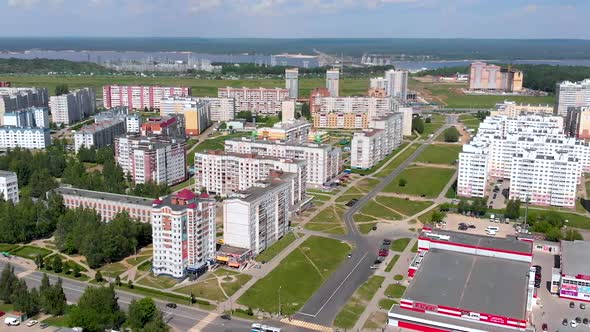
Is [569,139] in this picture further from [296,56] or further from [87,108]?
[296,56]

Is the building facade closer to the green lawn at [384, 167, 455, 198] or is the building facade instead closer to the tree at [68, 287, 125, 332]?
the green lawn at [384, 167, 455, 198]

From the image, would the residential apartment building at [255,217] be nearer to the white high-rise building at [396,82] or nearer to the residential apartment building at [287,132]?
the residential apartment building at [287,132]

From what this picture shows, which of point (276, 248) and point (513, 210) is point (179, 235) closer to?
point (276, 248)

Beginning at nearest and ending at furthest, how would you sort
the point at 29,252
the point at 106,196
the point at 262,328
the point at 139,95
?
1. the point at 262,328
2. the point at 29,252
3. the point at 106,196
4. the point at 139,95

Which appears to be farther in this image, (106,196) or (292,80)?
(292,80)

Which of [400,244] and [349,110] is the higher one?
[349,110]

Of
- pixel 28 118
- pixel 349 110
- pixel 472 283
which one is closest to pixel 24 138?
pixel 28 118

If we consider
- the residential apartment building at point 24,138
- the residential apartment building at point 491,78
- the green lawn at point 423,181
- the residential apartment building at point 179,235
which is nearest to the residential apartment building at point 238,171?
the green lawn at point 423,181
